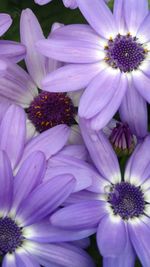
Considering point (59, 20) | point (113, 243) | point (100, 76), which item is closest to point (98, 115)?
point (100, 76)

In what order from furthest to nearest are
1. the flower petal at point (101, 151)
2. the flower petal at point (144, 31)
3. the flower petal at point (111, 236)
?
the flower petal at point (144, 31)
the flower petal at point (101, 151)
the flower petal at point (111, 236)

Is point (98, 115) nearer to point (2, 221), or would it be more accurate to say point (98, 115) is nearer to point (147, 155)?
point (147, 155)

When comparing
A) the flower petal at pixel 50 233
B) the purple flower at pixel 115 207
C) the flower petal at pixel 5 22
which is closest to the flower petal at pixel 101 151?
the purple flower at pixel 115 207

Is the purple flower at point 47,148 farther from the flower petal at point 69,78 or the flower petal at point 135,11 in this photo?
the flower petal at point 135,11

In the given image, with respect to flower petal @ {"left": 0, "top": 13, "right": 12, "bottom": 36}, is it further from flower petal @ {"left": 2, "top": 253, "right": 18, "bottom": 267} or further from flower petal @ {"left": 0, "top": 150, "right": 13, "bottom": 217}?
flower petal @ {"left": 2, "top": 253, "right": 18, "bottom": 267}

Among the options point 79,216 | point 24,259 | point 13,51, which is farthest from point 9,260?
point 13,51

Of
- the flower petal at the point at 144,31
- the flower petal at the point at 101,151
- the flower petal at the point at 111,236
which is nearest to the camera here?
the flower petal at the point at 111,236
